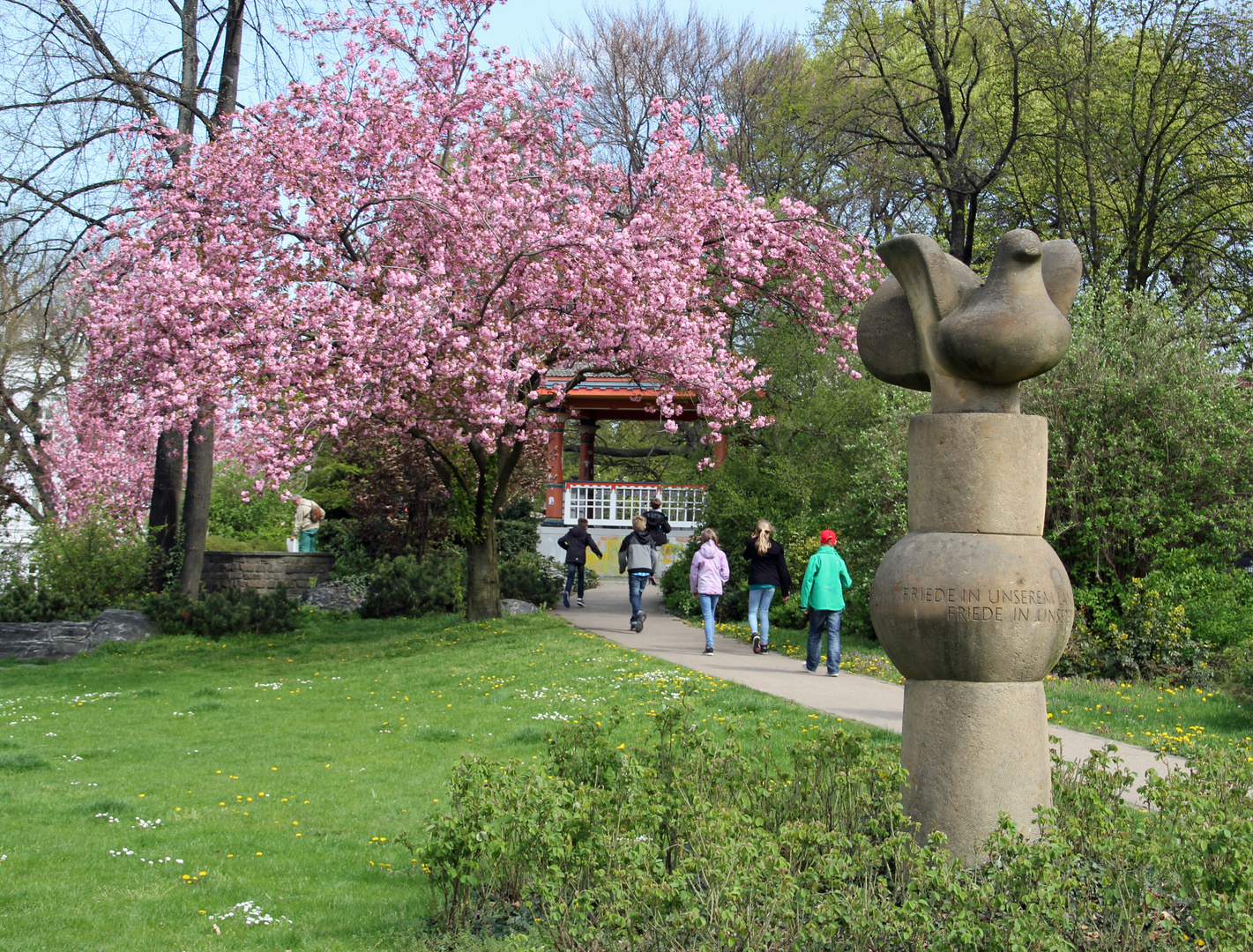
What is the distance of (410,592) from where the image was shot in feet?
64.4

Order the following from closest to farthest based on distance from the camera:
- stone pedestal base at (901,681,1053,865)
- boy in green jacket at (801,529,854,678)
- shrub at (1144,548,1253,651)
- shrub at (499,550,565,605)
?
stone pedestal base at (901,681,1053,865) < boy in green jacket at (801,529,854,678) < shrub at (1144,548,1253,651) < shrub at (499,550,565,605)

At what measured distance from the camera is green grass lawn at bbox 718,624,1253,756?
29.1 feet

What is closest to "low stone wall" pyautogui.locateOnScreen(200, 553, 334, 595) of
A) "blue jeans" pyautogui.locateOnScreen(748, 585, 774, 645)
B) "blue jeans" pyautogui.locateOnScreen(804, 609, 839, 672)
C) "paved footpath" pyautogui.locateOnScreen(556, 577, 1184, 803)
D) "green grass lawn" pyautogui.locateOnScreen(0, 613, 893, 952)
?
"green grass lawn" pyautogui.locateOnScreen(0, 613, 893, 952)

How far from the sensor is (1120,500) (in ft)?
44.9

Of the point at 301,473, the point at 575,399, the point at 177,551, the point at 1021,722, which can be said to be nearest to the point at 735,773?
the point at 1021,722

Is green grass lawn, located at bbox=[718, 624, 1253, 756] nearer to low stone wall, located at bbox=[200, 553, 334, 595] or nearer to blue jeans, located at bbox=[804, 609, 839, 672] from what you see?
blue jeans, located at bbox=[804, 609, 839, 672]

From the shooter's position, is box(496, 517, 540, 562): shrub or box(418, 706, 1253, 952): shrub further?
box(496, 517, 540, 562): shrub

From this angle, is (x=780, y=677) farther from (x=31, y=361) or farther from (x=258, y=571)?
(x=31, y=361)

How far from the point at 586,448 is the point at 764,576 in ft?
57.4

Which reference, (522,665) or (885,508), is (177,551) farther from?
(885,508)

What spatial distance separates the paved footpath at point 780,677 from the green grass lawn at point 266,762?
0.58 meters

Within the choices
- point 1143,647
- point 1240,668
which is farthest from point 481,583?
point 1240,668

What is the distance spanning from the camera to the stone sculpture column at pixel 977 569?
5.11 meters

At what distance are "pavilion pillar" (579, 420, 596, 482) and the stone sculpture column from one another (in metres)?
25.5
